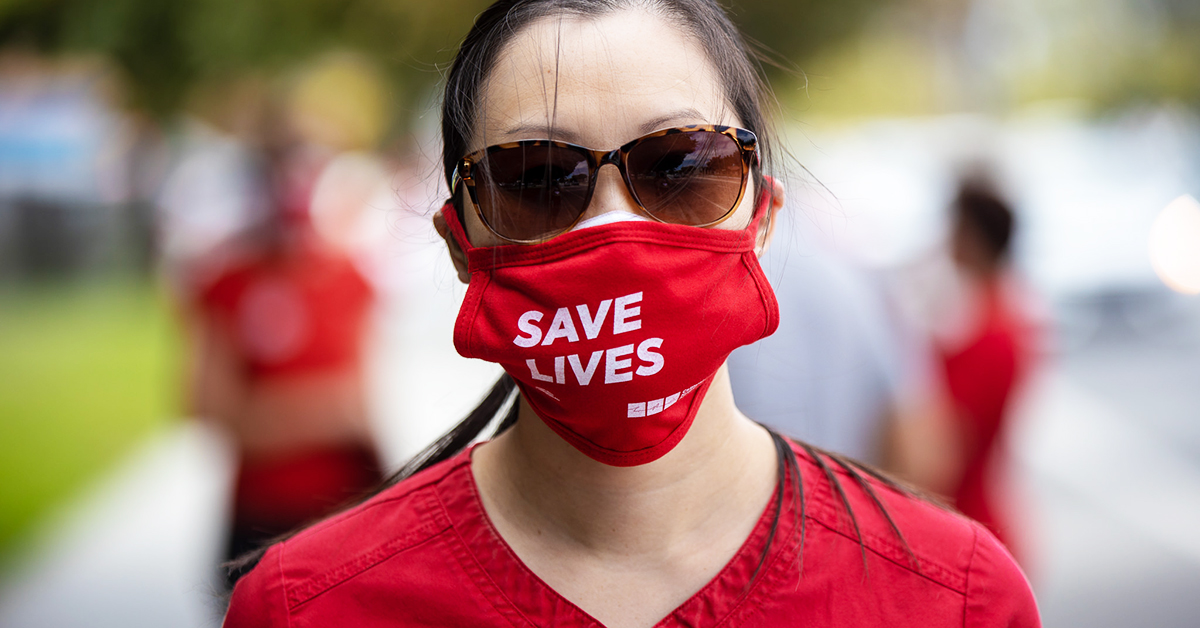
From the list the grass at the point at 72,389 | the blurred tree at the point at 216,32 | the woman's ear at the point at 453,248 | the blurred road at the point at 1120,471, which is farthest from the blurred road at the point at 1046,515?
the blurred tree at the point at 216,32

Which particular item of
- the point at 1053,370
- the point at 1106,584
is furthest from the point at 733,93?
the point at 1053,370

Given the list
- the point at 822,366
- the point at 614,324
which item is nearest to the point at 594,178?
the point at 614,324

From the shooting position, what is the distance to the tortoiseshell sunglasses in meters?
1.36

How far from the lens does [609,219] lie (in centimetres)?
136

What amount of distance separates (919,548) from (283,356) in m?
2.78

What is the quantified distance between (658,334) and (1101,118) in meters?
17.7

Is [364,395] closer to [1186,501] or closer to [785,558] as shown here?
[785,558]

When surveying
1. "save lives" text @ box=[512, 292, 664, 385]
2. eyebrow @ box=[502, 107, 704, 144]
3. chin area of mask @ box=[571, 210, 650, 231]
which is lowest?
"save lives" text @ box=[512, 292, 664, 385]

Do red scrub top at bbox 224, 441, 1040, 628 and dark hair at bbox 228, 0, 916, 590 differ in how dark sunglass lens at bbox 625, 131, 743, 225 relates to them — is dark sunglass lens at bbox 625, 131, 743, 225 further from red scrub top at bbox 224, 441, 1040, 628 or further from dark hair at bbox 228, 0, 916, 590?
red scrub top at bbox 224, 441, 1040, 628

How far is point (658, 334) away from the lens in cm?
132

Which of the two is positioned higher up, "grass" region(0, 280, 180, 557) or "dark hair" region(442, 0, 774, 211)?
"dark hair" region(442, 0, 774, 211)

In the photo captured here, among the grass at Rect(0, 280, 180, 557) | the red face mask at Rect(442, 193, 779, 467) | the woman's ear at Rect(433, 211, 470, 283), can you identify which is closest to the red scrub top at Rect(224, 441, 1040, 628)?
the red face mask at Rect(442, 193, 779, 467)

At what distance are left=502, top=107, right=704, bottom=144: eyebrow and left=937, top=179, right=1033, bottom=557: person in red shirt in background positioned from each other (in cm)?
252

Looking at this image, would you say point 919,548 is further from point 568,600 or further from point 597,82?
point 597,82
